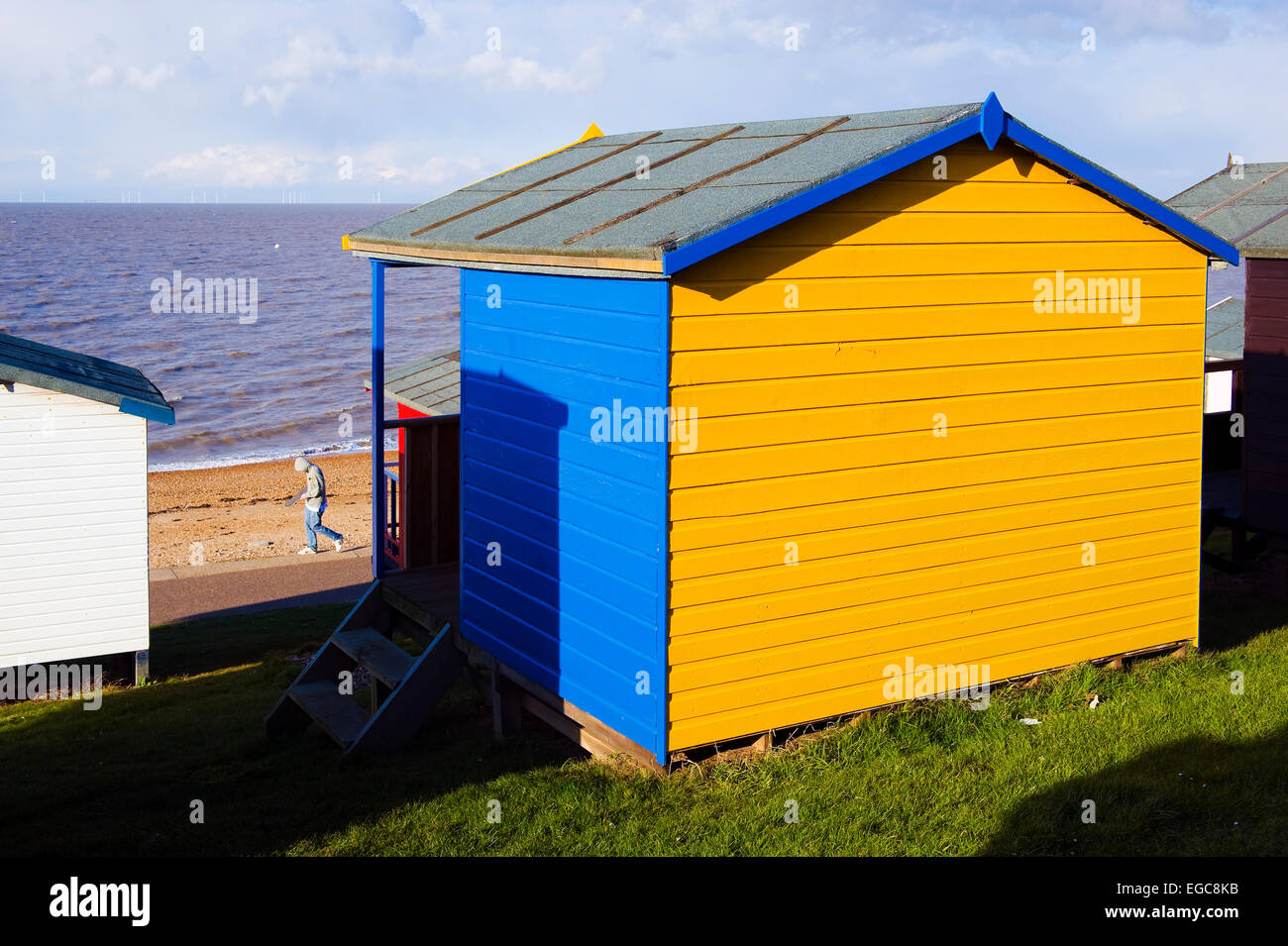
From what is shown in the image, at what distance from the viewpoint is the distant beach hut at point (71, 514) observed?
495 inches

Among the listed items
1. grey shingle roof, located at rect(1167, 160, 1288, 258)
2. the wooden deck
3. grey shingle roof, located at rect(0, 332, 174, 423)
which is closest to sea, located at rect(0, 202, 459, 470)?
grey shingle roof, located at rect(0, 332, 174, 423)

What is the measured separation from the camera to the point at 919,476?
8.02m

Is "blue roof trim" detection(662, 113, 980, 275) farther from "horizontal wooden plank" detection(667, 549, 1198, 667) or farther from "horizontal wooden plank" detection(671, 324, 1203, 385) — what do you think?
"horizontal wooden plank" detection(667, 549, 1198, 667)

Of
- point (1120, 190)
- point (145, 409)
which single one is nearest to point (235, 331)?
point (145, 409)

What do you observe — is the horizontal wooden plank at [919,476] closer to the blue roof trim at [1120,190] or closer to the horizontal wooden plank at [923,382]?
the horizontal wooden plank at [923,382]

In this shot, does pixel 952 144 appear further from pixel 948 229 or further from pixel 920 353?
pixel 920 353

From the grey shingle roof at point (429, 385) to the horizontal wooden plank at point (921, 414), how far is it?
4701 mm

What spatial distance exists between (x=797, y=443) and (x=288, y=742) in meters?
4.84

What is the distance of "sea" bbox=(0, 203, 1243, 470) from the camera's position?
132 feet

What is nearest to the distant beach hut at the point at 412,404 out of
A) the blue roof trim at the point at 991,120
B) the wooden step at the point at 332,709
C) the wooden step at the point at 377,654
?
the wooden step at the point at 377,654

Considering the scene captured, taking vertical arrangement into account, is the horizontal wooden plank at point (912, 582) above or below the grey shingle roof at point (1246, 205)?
below

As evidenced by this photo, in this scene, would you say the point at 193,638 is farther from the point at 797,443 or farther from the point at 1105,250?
the point at 1105,250

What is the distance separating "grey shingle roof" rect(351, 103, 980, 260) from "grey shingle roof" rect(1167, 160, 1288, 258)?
4.77 meters
